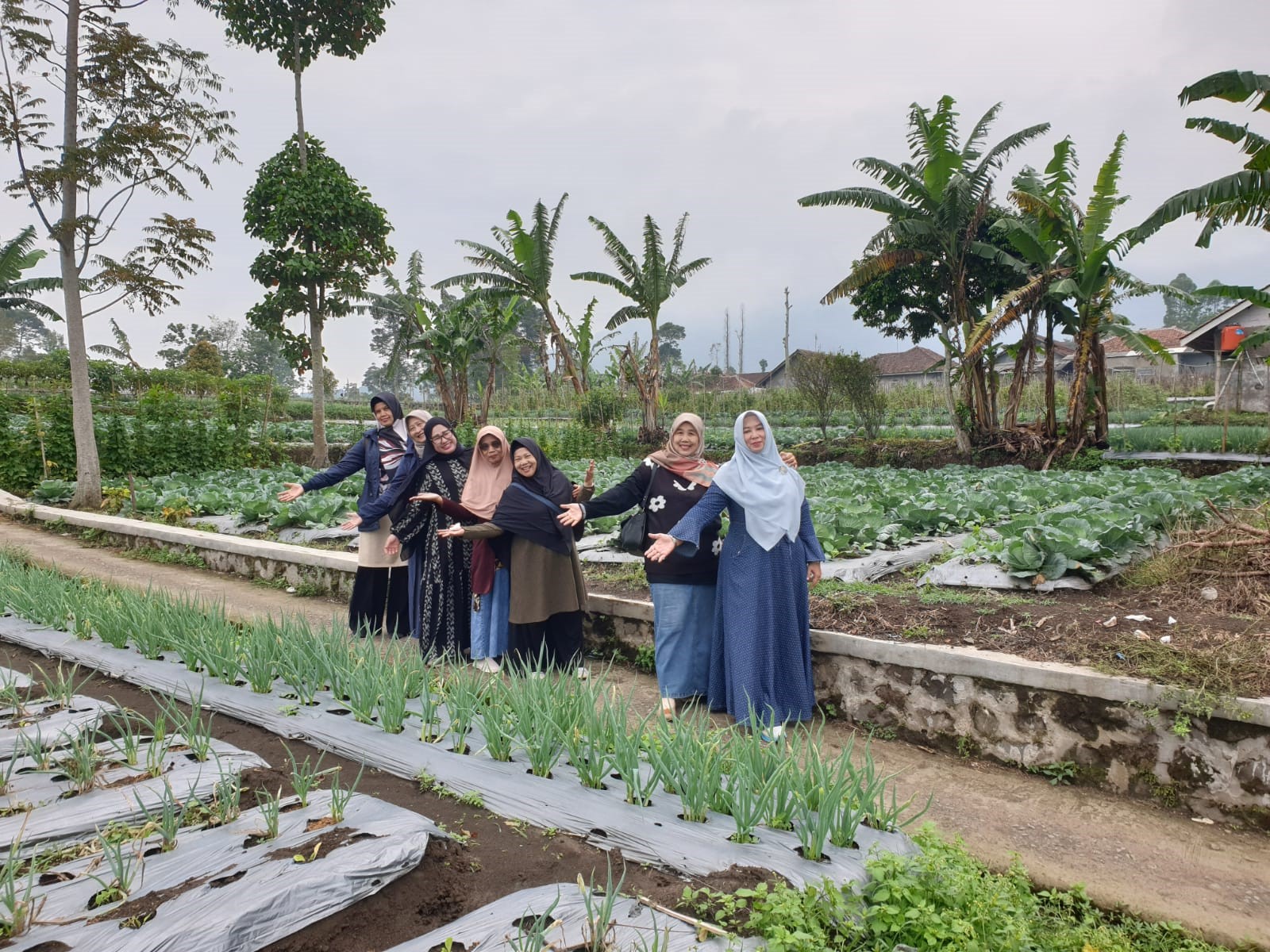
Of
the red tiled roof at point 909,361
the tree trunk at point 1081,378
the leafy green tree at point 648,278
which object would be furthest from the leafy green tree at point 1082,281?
the red tiled roof at point 909,361

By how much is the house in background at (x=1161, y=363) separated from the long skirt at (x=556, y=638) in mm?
23251

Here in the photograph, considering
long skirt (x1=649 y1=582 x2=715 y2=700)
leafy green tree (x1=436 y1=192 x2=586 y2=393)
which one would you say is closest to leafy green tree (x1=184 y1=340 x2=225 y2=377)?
leafy green tree (x1=436 y1=192 x2=586 y2=393)

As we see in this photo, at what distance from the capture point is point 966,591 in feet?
15.1

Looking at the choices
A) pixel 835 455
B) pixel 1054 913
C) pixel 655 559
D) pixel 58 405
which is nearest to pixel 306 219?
pixel 58 405

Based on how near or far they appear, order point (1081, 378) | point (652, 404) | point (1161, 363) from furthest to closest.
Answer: point (1161, 363)
point (652, 404)
point (1081, 378)

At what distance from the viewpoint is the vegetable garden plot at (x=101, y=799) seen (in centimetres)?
205

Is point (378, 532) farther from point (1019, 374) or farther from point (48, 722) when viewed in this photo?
point (1019, 374)

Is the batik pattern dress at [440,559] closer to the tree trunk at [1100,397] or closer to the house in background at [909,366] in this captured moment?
the tree trunk at [1100,397]

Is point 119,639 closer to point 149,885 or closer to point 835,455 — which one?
A: point 149,885

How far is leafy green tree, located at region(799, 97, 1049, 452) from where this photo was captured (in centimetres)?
1255

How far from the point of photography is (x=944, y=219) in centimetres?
1331

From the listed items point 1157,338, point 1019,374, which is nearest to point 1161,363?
point 1157,338

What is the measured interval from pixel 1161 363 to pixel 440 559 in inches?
1041

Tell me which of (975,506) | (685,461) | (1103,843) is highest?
(685,461)
